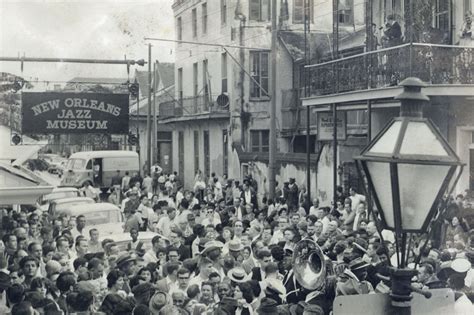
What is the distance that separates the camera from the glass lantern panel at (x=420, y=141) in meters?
3.32

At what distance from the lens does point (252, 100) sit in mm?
25250

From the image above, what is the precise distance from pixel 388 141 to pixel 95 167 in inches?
806

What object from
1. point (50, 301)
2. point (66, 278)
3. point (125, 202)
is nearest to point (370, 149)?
point (50, 301)

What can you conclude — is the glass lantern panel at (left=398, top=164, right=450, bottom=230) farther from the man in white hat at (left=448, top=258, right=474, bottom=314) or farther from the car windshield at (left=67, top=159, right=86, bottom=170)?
the car windshield at (left=67, top=159, right=86, bottom=170)

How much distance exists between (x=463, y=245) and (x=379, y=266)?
2389 millimetres

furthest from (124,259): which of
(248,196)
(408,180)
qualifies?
(248,196)

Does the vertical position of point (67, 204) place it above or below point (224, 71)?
below

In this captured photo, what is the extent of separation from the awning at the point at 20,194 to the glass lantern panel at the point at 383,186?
4.95m

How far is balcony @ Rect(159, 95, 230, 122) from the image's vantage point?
25.8m

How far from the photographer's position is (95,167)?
2312cm

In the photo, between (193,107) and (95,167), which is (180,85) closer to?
(193,107)

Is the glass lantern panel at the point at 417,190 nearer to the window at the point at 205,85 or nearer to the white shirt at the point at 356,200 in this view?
the white shirt at the point at 356,200

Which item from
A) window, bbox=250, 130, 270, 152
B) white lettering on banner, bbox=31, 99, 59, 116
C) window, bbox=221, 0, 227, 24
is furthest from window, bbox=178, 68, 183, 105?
white lettering on banner, bbox=31, 99, 59, 116

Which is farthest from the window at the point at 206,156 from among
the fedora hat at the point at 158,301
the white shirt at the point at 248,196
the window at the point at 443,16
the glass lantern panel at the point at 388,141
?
the glass lantern panel at the point at 388,141
